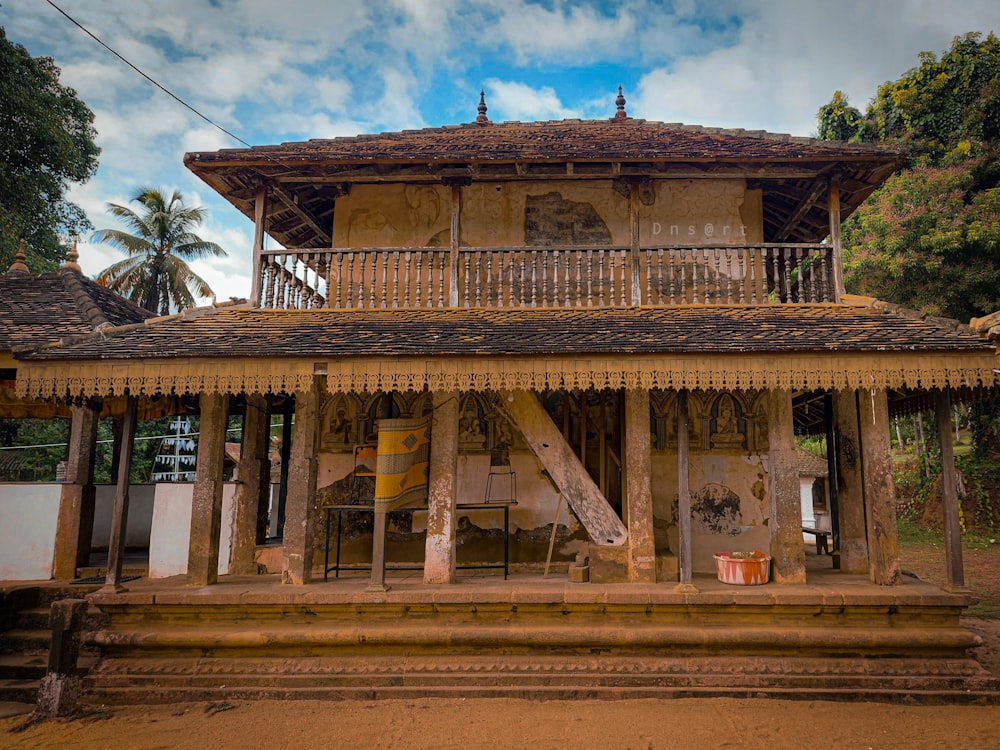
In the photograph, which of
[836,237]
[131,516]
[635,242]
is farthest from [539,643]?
[131,516]

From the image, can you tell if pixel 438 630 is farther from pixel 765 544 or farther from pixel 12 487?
pixel 12 487

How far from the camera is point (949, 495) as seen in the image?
657 cm

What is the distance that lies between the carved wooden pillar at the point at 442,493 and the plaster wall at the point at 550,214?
9.38 feet

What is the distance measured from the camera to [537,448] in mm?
7086

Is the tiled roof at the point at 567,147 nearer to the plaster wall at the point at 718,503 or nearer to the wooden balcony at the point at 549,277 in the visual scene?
the wooden balcony at the point at 549,277

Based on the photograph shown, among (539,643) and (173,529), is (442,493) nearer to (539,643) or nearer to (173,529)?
(539,643)

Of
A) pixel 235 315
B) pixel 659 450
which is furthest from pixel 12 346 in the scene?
pixel 659 450

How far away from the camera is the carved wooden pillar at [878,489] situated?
6.52 m

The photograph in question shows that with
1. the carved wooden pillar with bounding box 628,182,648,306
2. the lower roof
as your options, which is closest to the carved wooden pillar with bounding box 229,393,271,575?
the lower roof

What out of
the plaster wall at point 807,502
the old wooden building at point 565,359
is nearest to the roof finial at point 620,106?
the old wooden building at point 565,359

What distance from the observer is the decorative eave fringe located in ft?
19.8

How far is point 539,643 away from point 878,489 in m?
3.96

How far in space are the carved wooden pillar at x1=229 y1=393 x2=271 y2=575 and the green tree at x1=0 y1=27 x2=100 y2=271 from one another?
1099 cm

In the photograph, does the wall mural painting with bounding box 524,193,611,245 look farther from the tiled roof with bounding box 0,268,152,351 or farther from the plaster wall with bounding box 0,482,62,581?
the plaster wall with bounding box 0,482,62,581
